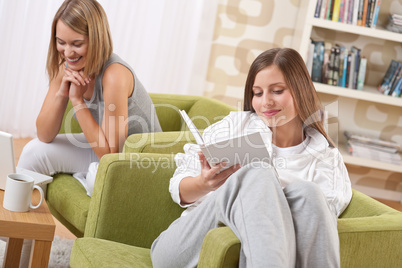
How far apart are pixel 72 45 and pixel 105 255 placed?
1034 mm

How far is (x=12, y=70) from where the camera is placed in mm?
3895

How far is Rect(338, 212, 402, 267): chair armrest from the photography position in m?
1.56

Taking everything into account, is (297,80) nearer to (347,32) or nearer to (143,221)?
(143,221)

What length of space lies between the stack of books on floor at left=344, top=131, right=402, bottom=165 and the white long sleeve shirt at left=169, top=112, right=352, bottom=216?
198cm

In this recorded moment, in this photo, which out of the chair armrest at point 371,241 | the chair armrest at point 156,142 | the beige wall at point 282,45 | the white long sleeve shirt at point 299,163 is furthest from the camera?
the beige wall at point 282,45

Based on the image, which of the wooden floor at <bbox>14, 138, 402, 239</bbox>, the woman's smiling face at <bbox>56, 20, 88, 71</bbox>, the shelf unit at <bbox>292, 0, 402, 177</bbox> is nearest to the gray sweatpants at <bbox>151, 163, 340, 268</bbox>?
Result: the woman's smiling face at <bbox>56, 20, 88, 71</bbox>

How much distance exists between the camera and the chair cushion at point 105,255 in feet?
5.14

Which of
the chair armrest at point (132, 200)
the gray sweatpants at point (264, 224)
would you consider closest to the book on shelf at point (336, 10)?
the chair armrest at point (132, 200)

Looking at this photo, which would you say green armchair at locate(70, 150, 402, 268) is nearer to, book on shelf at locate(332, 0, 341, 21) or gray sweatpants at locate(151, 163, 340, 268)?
gray sweatpants at locate(151, 163, 340, 268)

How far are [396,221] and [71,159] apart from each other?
4.36 feet

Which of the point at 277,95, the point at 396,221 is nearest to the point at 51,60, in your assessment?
the point at 277,95

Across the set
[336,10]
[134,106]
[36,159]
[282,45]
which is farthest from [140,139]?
[282,45]

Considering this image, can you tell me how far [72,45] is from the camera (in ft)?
7.52

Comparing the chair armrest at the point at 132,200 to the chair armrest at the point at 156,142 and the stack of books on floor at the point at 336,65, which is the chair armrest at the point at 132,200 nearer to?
the chair armrest at the point at 156,142
